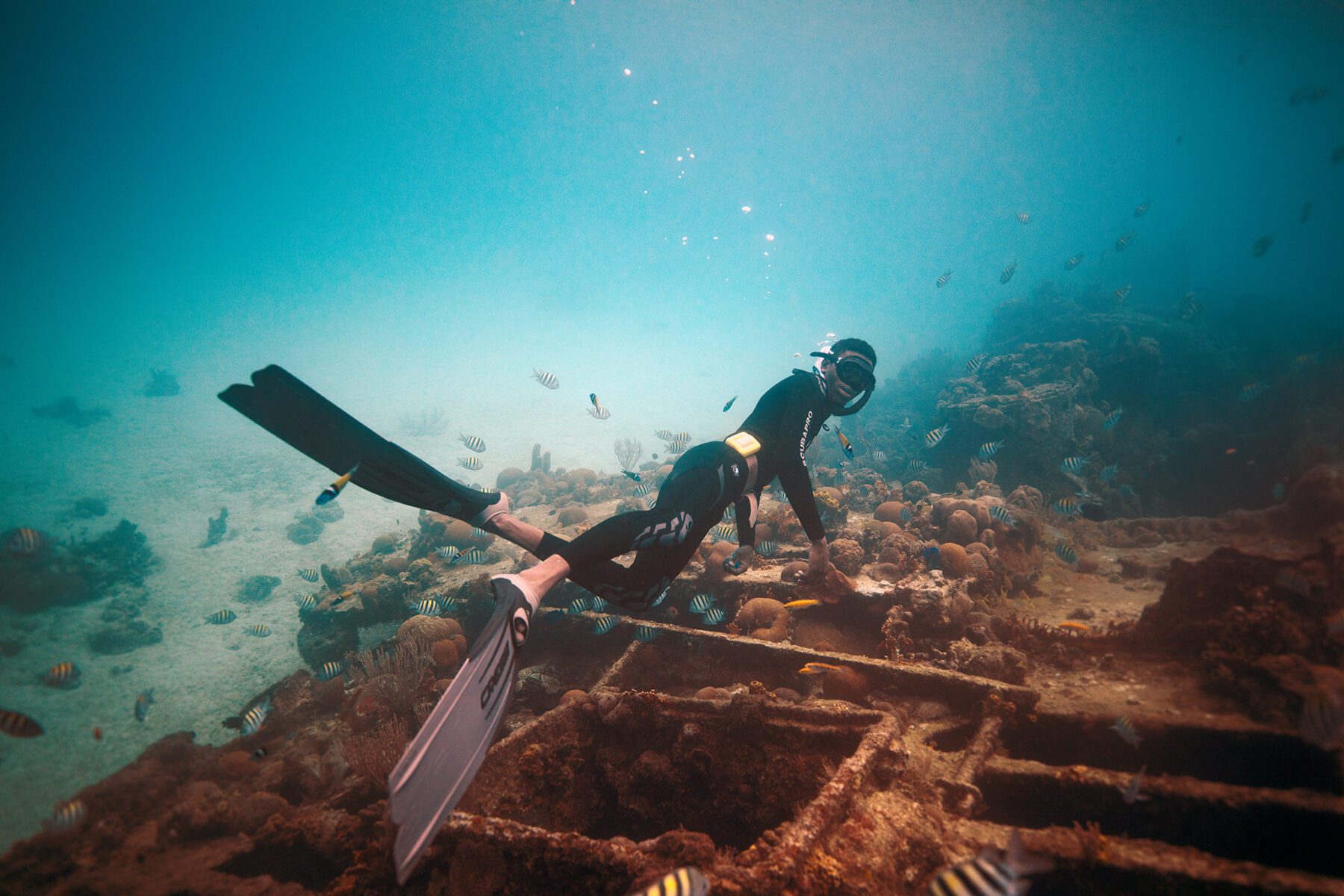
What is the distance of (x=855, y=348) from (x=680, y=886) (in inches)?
207

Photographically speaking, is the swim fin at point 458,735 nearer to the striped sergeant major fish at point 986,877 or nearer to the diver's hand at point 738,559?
the striped sergeant major fish at point 986,877

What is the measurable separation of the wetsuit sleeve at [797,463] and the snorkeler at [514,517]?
1 centimetres

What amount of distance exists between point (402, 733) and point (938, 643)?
6.49m

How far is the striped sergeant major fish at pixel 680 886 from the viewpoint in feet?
7.05

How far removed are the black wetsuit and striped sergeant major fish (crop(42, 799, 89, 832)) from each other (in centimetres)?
406

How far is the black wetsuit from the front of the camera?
12.0ft

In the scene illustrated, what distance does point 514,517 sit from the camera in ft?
13.0

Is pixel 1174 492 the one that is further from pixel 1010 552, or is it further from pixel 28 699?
pixel 28 699

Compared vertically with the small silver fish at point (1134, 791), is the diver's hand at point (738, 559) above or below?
above

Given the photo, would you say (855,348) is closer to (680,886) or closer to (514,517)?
(514,517)

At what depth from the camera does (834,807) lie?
2957mm

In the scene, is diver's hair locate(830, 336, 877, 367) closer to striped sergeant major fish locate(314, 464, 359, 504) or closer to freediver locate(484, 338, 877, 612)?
freediver locate(484, 338, 877, 612)

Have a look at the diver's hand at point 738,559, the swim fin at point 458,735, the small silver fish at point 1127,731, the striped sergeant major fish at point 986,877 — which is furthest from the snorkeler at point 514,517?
the small silver fish at point 1127,731

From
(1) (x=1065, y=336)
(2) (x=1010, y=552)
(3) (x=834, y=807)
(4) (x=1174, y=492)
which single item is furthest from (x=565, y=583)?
(1) (x=1065, y=336)
